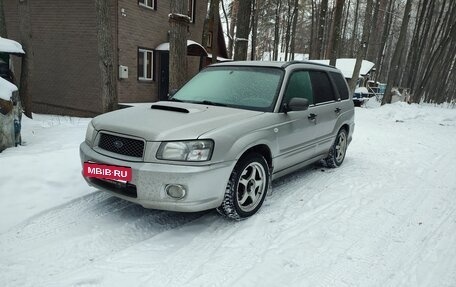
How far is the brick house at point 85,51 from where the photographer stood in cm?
A: 1345

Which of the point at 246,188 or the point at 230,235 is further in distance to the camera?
the point at 246,188

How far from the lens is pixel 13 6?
1515 centimetres

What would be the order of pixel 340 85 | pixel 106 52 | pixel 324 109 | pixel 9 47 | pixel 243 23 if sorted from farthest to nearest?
pixel 243 23, pixel 106 52, pixel 9 47, pixel 340 85, pixel 324 109

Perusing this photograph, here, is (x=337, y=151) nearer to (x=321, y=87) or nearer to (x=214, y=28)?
(x=321, y=87)

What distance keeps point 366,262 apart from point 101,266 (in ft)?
7.36

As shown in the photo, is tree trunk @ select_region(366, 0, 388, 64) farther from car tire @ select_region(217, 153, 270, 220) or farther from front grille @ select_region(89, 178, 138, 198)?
front grille @ select_region(89, 178, 138, 198)

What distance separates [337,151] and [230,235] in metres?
3.30

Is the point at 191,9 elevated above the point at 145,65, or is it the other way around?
the point at 191,9

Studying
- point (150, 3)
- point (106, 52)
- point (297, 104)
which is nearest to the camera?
point (297, 104)

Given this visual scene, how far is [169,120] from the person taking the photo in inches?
138

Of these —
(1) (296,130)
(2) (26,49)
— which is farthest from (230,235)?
(2) (26,49)

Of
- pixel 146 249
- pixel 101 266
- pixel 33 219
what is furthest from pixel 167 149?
pixel 33 219

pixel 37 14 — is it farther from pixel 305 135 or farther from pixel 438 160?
pixel 438 160

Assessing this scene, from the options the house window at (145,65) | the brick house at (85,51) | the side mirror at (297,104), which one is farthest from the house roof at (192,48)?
the side mirror at (297,104)
